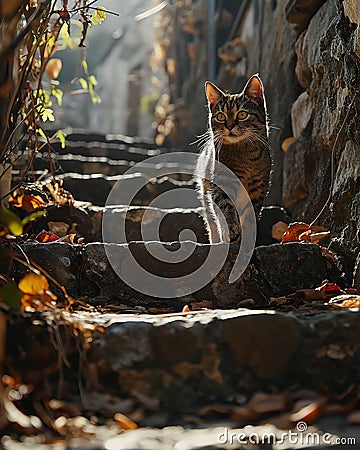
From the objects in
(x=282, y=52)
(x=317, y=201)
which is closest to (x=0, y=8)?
(x=317, y=201)

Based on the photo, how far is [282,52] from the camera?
3.34 meters

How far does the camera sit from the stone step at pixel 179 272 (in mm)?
1848

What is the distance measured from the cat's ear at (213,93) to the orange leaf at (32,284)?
68.1 inches

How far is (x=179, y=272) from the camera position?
6.30 feet

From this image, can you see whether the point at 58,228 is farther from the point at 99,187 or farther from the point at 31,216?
the point at 31,216

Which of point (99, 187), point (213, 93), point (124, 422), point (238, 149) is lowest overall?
point (124, 422)

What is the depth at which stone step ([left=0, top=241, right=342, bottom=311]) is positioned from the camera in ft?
6.06

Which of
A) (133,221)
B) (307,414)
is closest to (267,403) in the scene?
(307,414)

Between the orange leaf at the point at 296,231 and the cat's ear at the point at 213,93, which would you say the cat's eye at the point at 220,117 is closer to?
the cat's ear at the point at 213,93

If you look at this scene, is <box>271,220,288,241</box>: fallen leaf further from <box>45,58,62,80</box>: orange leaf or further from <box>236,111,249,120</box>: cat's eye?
<box>45,58,62,80</box>: orange leaf

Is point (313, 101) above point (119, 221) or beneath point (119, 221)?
above

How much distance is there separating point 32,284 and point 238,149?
1543 millimetres
